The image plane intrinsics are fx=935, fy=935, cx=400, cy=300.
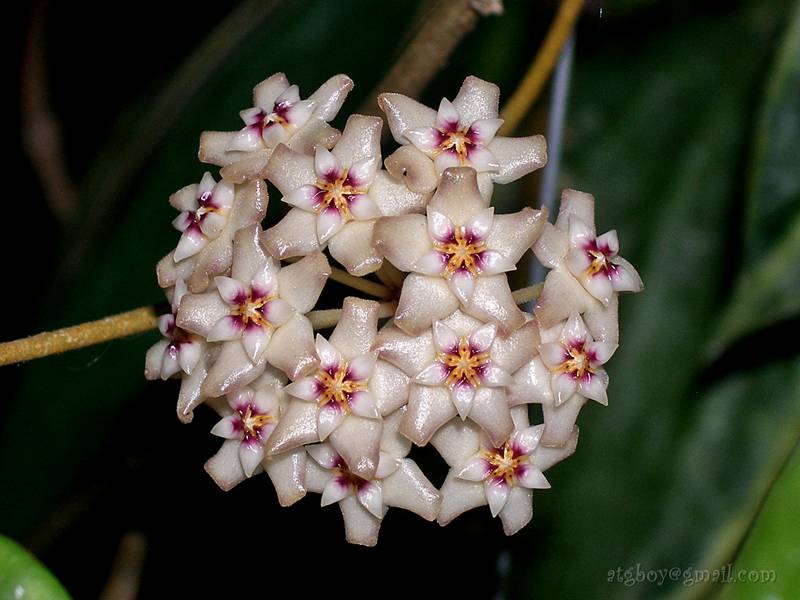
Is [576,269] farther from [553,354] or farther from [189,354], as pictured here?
[189,354]

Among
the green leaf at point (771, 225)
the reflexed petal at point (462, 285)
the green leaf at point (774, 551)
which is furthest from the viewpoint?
the green leaf at point (771, 225)

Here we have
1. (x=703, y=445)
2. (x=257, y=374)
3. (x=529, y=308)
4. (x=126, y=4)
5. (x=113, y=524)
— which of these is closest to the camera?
(x=257, y=374)

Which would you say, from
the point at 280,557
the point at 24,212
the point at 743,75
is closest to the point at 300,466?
the point at 280,557

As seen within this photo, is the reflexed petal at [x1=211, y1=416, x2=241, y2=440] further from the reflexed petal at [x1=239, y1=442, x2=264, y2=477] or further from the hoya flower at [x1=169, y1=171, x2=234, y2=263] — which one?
the hoya flower at [x1=169, y1=171, x2=234, y2=263]

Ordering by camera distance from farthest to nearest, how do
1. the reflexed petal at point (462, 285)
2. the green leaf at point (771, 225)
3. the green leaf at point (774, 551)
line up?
the green leaf at point (771, 225), the reflexed petal at point (462, 285), the green leaf at point (774, 551)

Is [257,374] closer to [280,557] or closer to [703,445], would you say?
[280,557]

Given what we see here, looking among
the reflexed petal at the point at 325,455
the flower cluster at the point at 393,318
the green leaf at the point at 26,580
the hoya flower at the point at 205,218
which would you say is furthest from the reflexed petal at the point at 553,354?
the green leaf at the point at 26,580

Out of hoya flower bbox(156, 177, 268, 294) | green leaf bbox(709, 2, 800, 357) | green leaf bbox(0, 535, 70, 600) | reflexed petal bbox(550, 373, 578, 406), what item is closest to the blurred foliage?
green leaf bbox(709, 2, 800, 357)

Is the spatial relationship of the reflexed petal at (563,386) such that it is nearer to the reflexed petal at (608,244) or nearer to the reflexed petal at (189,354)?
the reflexed petal at (608,244)
